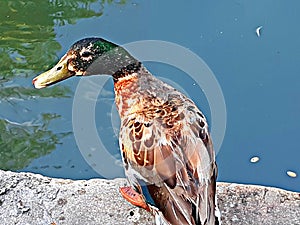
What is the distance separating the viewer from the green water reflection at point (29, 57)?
4305 mm

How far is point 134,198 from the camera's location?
10.0 feet

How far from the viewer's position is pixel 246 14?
5.03 m

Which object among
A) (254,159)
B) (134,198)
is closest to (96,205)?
(134,198)

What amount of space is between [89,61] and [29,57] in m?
1.80

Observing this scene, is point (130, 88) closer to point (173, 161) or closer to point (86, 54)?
point (86, 54)

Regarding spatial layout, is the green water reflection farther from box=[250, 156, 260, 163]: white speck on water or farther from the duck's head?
box=[250, 156, 260, 163]: white speck on water

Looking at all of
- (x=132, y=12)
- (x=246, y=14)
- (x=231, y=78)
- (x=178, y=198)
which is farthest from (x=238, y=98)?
(x=178, y=198)

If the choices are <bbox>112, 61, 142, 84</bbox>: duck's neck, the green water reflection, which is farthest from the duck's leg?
the green water reflection

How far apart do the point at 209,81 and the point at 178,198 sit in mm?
1737

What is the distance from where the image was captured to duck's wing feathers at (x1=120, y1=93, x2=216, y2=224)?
A: 8.52ft

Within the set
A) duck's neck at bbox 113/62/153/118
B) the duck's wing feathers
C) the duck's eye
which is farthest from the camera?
the duck's eye

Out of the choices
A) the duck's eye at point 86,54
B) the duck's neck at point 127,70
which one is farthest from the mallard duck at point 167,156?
the duck's eye at point 86,54

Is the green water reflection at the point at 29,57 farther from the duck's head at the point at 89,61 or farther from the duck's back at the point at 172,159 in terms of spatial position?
the duck's back at the point at 172,159

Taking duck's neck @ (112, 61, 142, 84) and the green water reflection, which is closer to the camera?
duck's neck @ (112, 61, 142, 84)
